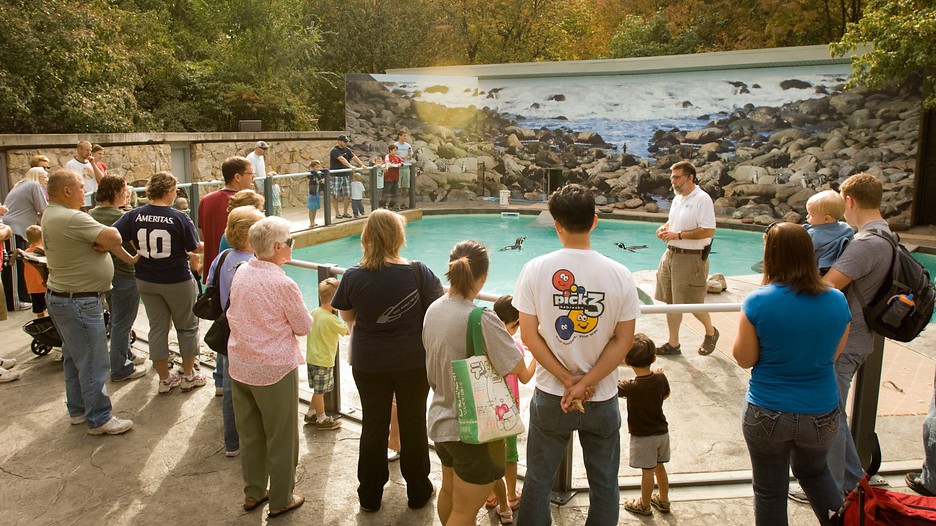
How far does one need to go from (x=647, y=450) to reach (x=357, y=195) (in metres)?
→ 11.6

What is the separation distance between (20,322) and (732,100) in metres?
15.1

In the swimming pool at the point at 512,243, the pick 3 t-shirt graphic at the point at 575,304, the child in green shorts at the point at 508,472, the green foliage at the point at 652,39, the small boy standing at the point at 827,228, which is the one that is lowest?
the swimming pool at the point at 512,243

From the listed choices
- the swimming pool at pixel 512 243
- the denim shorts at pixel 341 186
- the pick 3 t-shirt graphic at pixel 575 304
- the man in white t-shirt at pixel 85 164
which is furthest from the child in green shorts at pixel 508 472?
the denim shorts at pixel 341 186

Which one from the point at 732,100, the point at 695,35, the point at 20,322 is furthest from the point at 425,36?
the point at 20,322

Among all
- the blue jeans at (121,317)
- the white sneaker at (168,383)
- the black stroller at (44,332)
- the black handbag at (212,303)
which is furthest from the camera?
the black stroller at (44,332)

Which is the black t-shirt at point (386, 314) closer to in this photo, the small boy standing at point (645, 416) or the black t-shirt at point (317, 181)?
the small boy standing at point (645, 416)

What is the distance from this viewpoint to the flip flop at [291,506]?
11.8 ft

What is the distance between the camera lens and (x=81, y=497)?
12.5ft

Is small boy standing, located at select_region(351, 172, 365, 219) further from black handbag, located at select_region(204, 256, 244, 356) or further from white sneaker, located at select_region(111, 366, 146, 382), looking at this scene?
black handbag, located at select_region(204, 256, 244, 356)

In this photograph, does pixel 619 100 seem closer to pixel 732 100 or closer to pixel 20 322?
pixel 732 100

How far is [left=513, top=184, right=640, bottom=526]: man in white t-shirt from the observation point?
2.85m

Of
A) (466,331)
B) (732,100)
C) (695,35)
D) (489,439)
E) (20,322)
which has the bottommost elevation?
(20,322)

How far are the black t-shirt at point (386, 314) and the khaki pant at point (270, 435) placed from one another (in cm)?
43

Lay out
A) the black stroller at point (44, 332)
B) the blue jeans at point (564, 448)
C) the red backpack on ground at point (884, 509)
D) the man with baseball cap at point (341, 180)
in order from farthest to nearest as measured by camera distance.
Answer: the man with baseball cap at point (341, 180) < the black stroller at point (44, 332) < the blue jeans at point (564, 448) < the red backpack on ground at point (884, 509)
